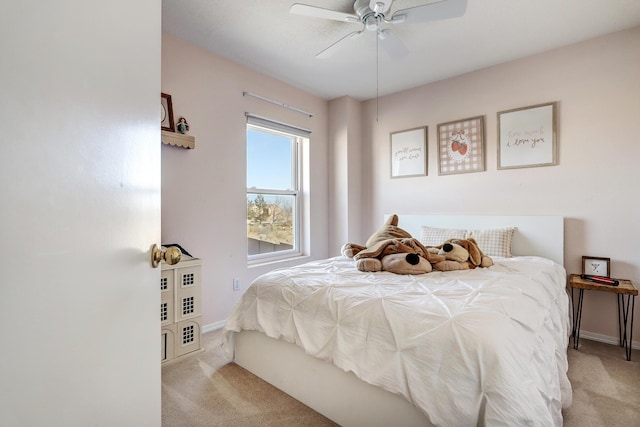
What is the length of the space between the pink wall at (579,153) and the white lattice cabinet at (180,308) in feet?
8.84

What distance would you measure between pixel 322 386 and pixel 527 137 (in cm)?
286

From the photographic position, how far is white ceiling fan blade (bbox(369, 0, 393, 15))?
1.80 meters

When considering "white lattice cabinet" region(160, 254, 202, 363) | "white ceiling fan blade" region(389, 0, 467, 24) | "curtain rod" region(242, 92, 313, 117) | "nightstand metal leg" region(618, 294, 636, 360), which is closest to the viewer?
"white ceiling fan blade" region(389, 0, 467, 24)

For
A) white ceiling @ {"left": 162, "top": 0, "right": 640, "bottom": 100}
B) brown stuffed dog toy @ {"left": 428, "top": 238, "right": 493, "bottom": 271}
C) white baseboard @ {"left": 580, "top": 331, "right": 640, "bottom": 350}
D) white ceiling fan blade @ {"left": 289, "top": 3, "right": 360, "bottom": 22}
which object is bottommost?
white baseboard @ {"left": 580, "top": 331, "right": 640, "bottom": 350}

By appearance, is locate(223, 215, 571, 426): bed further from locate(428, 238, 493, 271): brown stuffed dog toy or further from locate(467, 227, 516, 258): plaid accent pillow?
locate(467, 227, 516, 258): plaid accent pillow

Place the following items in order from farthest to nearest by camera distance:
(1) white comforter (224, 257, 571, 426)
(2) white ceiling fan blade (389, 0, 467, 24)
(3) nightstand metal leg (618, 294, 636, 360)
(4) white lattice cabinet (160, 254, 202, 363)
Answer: (3) nightstand metal leg (618, 294, 636, 360), (4) white lattice cabinet (160, 254, 202, 363), (2) white ceiling fan blade (389, 0, 467, 24), (1) white comforter (224, 257, 571, 426)

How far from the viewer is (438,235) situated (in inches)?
120

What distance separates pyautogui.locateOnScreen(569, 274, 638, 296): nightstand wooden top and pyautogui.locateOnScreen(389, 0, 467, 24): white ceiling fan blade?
221 cm

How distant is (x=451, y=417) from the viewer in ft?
3.56

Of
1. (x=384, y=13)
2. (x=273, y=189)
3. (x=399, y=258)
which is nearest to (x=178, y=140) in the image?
(x=273, y=189)

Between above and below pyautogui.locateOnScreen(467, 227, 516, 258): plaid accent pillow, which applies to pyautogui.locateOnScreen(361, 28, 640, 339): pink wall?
above

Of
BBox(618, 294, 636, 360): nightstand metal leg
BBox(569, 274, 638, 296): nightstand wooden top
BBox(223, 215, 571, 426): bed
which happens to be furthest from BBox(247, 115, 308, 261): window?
BBox(618, 294, 636, 360): nightstand metal leg

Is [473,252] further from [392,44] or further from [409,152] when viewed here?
[409,152]

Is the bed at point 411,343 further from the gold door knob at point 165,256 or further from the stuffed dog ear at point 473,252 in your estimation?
the gold door knob at point 165,256
